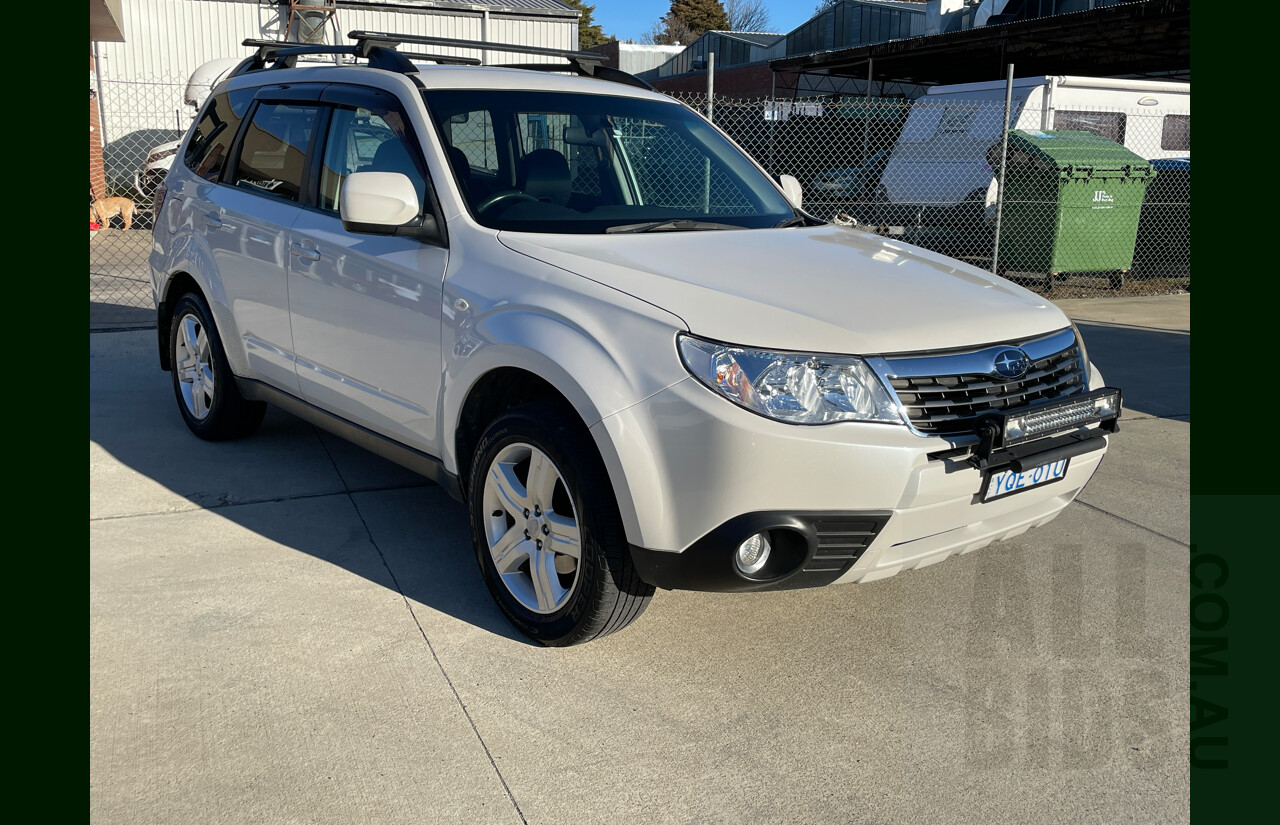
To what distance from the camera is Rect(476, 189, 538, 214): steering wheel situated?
3.80 metres

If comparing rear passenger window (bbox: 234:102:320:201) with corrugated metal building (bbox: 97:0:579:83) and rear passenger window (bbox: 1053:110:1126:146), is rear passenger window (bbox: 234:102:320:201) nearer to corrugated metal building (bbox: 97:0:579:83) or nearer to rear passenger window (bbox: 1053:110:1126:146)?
rear passenger window (bbox: 1053:110:1126:146)

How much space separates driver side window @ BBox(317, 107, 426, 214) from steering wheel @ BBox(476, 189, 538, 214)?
25cm

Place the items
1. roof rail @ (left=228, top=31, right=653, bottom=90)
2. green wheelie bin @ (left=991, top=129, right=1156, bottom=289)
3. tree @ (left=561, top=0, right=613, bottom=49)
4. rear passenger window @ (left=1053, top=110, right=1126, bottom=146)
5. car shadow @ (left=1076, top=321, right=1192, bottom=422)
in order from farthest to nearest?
tree @ (left=561, top=0, right=613, bottom=49) < rear passenger window @ (left=1053, top=110, right=1126, bottom=146) < green wheelie bin @ (left=991, top=129, right=1156, bottom=289) < car shadow @ (left=1076, top=321, right=1192, bottom=422) < roof rail @ (left=228, top=31, right=653, bottom=90)

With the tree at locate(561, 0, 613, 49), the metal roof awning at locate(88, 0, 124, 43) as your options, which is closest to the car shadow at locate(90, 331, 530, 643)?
the metal roof awning at locate(88, 0, 124, 43)

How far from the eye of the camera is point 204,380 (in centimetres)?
552

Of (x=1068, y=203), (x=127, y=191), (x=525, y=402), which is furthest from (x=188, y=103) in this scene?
(x=525, y=402)

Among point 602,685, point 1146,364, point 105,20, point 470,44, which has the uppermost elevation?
point 105,20

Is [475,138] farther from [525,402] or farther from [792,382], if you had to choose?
[792,382]

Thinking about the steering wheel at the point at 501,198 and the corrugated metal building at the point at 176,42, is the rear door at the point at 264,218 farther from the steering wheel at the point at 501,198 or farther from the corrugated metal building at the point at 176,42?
the corrugated metal building at the point at 176,42

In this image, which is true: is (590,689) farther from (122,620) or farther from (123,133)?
(123,133)

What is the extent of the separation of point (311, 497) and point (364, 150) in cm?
157

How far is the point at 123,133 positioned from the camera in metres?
22.9

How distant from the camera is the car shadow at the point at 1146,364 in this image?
702cm

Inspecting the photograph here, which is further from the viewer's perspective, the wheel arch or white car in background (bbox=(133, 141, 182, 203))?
white car in background (bbox=(133, 141, 182, 203))
